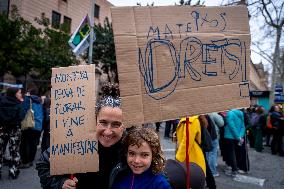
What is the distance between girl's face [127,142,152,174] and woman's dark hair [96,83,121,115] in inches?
12.6

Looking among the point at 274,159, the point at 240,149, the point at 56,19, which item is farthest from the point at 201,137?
the point at 56,19

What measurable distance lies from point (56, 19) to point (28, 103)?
1878cm

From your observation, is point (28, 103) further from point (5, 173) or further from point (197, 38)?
point (197, 38)

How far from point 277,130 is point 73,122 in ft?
36.4

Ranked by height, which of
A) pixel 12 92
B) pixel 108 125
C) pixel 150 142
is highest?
pixel 12 92

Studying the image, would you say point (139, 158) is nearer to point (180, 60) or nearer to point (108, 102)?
point (108, 102)

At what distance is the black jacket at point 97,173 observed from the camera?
2260mm

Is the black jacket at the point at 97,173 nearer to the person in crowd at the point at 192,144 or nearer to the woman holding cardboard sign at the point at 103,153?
the woman holding cardboard sign at the point at 103,153

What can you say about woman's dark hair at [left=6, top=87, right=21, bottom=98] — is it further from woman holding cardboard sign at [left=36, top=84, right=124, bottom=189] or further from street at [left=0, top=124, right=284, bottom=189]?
woman holding cardboard sign at [left=36, top=84, right=124, bottom=189]

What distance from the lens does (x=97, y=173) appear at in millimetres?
2287

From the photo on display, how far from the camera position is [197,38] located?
7.63 feet

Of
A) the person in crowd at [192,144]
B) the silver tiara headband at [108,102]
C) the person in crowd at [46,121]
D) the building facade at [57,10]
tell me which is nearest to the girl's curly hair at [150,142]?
the silver tiara headband at [108,102]

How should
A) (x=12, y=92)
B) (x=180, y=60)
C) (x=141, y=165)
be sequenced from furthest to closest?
(x=12, y=92) → (x=180, y=60) → (x=141, y=165)

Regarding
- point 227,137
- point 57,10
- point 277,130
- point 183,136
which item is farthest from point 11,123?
point 57,10
